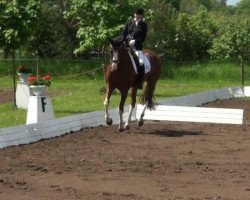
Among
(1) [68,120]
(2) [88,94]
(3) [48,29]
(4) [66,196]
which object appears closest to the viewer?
(4) [66,196]

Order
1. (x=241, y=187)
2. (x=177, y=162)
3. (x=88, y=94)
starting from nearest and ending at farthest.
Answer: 1. (x=241, y=187)
2. (x=177, y=162)
3. (x=88, y=94)

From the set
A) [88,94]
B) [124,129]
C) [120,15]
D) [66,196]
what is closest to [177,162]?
[66,196]

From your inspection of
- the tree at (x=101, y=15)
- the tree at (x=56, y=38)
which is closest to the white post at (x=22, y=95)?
the tree at (x=101, y=15)

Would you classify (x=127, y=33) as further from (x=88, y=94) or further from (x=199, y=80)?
(x=199, y=80)

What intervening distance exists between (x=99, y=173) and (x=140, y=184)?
977mm

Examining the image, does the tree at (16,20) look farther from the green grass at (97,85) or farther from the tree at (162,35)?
the tree at (162,35)

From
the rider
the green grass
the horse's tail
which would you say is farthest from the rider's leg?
the green grass

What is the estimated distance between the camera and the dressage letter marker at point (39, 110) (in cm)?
1507

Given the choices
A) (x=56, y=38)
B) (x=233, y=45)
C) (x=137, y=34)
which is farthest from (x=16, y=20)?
(x=56, y=38)

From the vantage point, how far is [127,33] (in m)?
15.6

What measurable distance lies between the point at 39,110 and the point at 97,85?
625 inches

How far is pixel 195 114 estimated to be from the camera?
17.4 m

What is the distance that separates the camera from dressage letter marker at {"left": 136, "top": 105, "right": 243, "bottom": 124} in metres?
17.0

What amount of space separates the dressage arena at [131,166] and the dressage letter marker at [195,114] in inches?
55.8
